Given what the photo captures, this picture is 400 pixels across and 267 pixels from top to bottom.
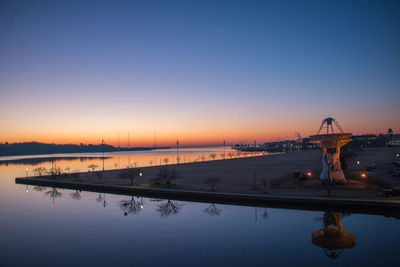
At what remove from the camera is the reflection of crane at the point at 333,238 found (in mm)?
15528

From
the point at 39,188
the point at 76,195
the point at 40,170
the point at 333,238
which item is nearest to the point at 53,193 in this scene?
the point at 76,195

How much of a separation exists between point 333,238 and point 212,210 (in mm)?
9623

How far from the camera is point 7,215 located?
26.8 metres

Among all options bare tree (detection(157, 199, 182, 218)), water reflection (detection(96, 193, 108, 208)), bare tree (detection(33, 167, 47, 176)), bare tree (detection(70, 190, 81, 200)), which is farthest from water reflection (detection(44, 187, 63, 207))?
bare tree (detection(157, 199, 182, 218))

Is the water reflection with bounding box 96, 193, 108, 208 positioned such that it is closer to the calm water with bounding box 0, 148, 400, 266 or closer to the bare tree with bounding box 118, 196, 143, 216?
the calm water with bounding box 0, 148, 400, 266

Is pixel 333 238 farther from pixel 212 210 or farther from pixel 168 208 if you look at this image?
pixel 168 208

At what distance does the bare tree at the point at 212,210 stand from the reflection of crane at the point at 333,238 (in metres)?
7.69

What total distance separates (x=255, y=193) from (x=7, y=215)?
2243 cm

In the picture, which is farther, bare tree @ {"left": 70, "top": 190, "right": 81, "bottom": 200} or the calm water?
bare tree @ {"left": 70, "top": 190, "right": 81, "bottom": 200}

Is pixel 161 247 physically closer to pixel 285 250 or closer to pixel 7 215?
pixel 285 250

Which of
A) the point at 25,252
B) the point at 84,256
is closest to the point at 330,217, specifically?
the point at 84,256

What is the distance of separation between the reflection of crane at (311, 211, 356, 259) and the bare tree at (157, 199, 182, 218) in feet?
36.6

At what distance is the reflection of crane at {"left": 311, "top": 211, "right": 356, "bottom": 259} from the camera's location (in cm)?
1553

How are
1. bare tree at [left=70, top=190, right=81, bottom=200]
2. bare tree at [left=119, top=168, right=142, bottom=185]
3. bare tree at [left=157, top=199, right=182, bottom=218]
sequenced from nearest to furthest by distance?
bare tree at [left=157, top=199, right=182, bottom=218], bare tree at [left=70, top=190, right=81, bottom=200], bare tree at [left=119, top=168, right=142, bottom=185]
